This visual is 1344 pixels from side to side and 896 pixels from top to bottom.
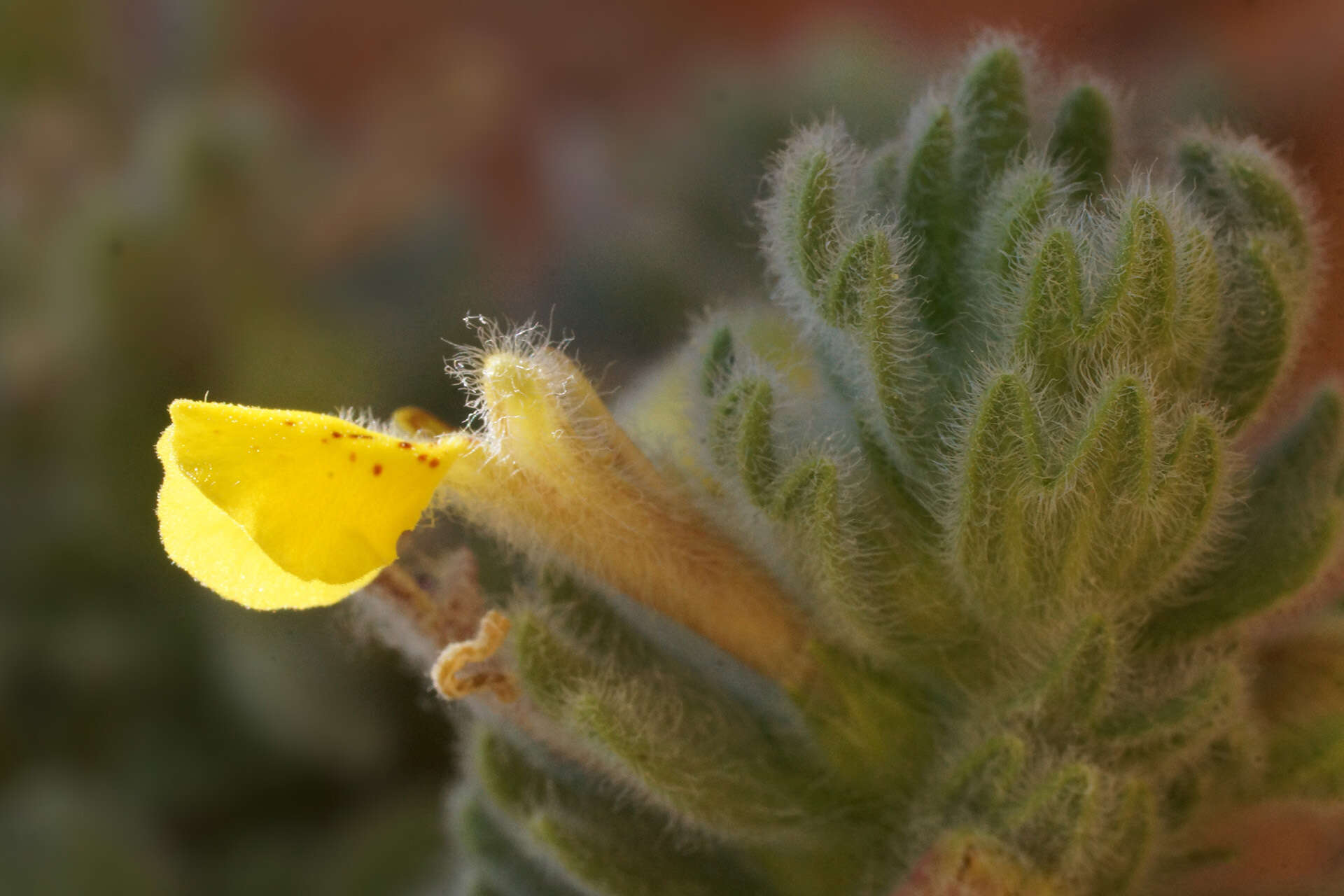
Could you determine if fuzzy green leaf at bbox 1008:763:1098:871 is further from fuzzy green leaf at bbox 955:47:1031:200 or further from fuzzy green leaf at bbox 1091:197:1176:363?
fuzzy green leaf at bbox 955:47:1031:200

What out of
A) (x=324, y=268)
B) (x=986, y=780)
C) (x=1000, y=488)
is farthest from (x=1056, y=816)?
(x=324, y=268)

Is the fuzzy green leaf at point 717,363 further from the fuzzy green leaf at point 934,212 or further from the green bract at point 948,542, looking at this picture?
the fuzzy green leaf at point 934,212

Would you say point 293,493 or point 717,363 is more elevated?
point 717,363

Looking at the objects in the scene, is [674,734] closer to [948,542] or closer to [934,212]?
[948,542]

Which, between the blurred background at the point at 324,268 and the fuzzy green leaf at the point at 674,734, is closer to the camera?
the fuzzy green leaf at the point at 674,734

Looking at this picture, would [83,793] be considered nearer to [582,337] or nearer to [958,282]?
[582,337]

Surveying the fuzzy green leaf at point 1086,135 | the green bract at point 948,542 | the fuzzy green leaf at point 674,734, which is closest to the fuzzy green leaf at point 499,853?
the green bract at point 948,542
